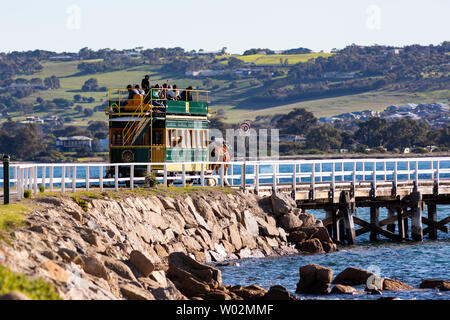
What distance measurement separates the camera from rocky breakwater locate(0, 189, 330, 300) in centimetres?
1911

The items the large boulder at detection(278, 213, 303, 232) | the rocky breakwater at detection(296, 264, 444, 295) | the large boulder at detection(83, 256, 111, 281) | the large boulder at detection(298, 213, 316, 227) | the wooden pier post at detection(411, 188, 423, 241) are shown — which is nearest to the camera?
the large boulder at detection(83, 256, 111, 281)

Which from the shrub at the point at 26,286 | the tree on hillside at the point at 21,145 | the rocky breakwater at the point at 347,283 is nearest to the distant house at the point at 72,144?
the tree on hillside at the point at 21,145

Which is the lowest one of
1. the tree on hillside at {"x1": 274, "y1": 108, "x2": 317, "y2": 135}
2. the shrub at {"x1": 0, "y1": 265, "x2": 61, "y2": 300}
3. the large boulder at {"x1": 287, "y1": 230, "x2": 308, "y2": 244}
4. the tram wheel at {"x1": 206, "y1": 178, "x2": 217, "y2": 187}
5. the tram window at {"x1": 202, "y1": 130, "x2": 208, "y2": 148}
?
the tree on hillside at {"x1": 274, "y1": 108, "x2": 317, "y2": 135}

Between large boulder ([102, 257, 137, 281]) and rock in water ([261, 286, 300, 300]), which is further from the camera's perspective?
rock in water ([261, 286, 300, 300])

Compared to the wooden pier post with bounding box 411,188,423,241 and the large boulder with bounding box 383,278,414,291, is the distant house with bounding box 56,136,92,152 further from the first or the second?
the large boulder with bounding box 383,278,414,291

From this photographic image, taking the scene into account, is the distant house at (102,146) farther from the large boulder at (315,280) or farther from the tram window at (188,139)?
the large boulder at (315,280)

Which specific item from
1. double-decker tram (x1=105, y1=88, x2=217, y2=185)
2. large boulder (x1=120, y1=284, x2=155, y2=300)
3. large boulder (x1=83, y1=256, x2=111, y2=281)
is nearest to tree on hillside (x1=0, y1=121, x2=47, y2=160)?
double-decker tram (x1=105, y1=88, x2=217, y2=185)

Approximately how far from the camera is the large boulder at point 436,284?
26.5 meters

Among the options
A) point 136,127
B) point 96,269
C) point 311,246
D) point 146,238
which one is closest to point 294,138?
point 136,127

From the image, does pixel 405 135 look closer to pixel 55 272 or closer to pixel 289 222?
pixel 289 222

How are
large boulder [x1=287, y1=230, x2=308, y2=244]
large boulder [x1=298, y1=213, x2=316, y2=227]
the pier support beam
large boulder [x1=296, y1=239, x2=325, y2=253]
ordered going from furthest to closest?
the pier support beam < large boulder [x1=298, y1=213, x2=316, y2=227] < large boulder [x1=287, y1=230, x2=308, y2=244] < large boulder [x1=296, y1=239, x2=325, y2=253]

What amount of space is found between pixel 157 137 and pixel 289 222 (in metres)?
7.04

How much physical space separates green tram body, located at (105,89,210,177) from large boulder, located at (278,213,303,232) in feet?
16.3

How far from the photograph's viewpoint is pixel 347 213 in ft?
125
